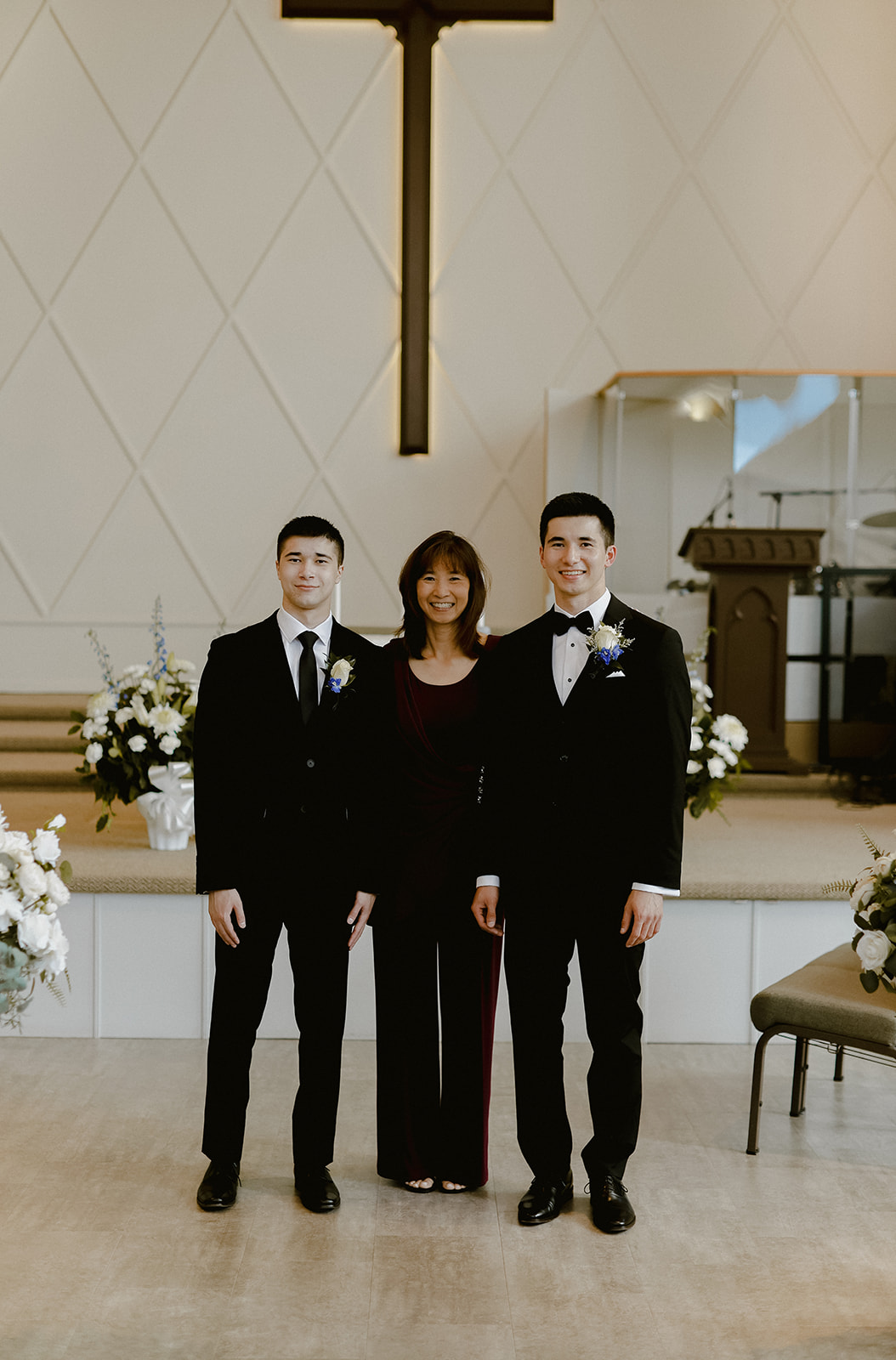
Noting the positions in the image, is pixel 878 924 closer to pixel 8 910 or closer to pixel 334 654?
pixel 334 654

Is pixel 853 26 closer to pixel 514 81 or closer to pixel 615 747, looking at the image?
pixel 514 81

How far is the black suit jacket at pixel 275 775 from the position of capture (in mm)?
2660

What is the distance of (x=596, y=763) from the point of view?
2.57 m

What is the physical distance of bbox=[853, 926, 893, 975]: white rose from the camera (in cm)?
272

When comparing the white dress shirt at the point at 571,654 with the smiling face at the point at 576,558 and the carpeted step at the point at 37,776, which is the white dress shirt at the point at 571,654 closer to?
the smiling face at the point at 576,558

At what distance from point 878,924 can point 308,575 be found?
1.55 metres

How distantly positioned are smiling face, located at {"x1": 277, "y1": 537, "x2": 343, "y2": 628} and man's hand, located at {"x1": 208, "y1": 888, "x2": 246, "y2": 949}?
2.07 ft

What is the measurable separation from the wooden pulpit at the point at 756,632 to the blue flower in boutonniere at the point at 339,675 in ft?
11.6

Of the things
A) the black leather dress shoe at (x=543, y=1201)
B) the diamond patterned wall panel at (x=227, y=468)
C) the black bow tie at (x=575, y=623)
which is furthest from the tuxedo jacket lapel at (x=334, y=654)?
the diamond patterned wall panel at (x=227, y=468)

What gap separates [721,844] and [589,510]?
2434mm

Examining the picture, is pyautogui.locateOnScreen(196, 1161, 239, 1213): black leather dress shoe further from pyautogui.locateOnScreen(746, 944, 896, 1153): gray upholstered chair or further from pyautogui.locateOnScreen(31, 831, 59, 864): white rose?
pyautogui.locateOnScreen(746, 944, 896, 1153): gray upholstered chair

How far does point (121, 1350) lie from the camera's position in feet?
6.92

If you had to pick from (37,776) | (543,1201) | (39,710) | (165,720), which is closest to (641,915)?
(543,1201)

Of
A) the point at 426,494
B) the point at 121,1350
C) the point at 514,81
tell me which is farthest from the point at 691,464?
the point at 121,1350
